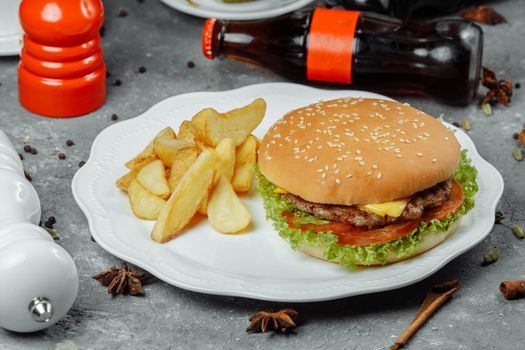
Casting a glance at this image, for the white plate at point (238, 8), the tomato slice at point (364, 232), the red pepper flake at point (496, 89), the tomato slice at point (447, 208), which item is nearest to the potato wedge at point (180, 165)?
the tomato slice at point (364, 232)

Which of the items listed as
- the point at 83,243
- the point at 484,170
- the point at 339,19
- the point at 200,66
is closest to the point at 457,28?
the point at 339,19

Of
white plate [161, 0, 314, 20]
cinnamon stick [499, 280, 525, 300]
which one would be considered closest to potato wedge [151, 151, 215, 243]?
cinnamon stick [499, 280, 525, 300]

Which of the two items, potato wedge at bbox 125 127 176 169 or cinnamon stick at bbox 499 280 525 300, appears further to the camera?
potato wedge at bbox 125 127 176 169

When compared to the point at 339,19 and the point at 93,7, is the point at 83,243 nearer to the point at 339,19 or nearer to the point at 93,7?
the point at 93,7

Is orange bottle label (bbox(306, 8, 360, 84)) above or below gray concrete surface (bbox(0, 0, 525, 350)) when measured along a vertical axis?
above

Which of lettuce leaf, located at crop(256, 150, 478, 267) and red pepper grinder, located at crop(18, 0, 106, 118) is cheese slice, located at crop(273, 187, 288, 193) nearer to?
lettuce leaf, located at crop(256, 150, 478, 267)

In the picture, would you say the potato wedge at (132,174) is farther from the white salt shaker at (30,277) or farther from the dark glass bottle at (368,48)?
the dark glass bottle at (368,48)
